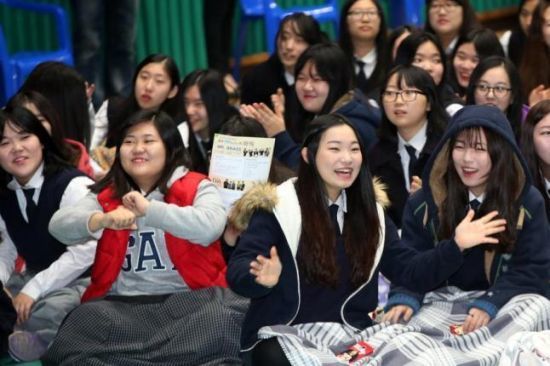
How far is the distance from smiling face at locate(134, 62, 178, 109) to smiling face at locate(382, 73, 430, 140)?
0.97 meters

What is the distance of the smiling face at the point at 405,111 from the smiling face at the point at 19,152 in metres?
1.21

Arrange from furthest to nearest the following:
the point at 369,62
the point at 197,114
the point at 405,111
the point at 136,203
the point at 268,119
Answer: the point at 369,62 < the point at 197,114 < the point at 268,119 < the point at 405,111 < the point at 136,203

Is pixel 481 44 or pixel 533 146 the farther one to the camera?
pixel 481 44

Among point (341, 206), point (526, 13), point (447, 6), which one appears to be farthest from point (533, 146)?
point (526, 13)

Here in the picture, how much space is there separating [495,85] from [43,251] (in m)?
1.69

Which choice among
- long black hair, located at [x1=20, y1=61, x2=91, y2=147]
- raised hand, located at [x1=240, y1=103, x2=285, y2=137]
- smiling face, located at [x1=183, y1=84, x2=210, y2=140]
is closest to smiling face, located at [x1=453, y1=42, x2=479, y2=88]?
raised hand, located at [x1=240, y1=103, x2=285, y2=137]

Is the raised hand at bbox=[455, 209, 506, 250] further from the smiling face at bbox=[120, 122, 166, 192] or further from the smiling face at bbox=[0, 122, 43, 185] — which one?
the smiling face at bbox=[0, 122, 43, 185]

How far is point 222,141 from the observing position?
3568 mm

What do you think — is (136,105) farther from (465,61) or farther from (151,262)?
(465,61)

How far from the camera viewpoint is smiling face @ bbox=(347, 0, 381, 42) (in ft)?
15.5

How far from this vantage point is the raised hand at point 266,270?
287 centimetres

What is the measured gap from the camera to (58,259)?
3541mm

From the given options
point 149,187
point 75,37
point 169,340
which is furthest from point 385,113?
point 75,37

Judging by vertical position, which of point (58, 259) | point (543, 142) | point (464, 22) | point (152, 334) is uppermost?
point (464, 22)
